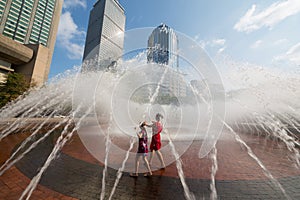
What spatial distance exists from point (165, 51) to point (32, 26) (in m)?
111

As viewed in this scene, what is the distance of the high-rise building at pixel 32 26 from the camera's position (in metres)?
37.1

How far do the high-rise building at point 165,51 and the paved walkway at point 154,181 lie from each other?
140 inches

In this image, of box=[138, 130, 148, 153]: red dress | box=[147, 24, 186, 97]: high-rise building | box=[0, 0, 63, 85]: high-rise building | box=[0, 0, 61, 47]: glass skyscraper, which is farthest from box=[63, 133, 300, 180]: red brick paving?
box=[0, 0, 61, 47]: glass skyscraper

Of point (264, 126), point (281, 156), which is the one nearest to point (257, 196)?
point (281, 156)

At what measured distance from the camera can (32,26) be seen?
266 feet

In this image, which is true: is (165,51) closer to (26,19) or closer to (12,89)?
(12,89)

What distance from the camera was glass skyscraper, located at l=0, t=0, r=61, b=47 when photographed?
7046 centimetres

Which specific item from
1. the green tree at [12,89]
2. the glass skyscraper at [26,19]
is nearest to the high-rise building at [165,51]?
the green tree at [12,89]

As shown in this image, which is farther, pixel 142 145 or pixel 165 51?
pixel 165 51

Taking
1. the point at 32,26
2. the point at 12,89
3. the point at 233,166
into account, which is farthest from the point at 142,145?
the point at 32,26

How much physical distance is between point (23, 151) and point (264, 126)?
17436mm

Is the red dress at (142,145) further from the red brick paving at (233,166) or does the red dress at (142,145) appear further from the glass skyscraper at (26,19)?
the glass skyscraper at (26,19)

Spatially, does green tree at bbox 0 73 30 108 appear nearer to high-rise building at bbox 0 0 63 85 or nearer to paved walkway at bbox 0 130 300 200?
high-rise building at bbox 0 0 63 85

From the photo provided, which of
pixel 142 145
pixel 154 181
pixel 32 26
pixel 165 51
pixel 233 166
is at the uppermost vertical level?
pixel 32 26
